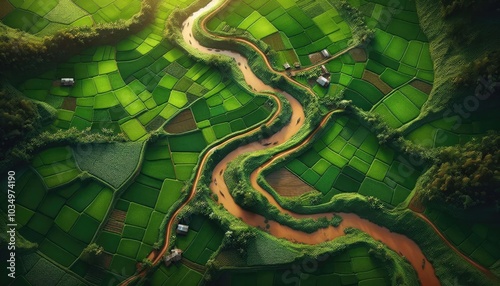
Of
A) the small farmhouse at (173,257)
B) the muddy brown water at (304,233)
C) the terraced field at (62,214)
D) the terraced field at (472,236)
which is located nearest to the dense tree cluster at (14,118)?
the terraced field at (62,214)

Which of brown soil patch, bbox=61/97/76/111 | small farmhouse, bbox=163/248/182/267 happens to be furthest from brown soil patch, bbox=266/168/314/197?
brown soil patch, bbox=61/97/76/111

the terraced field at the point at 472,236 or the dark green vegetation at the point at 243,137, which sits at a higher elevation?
the dark green vegetation at the point at 243,137

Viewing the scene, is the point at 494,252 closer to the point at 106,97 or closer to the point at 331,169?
the point at 331,169

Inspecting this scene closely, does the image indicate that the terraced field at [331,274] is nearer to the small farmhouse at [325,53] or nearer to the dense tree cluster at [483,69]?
the dense tree cluster at [483,69]

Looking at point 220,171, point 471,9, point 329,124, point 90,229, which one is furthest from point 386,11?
point 90,229

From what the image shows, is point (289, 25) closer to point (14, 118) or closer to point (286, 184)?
point (286, 184)

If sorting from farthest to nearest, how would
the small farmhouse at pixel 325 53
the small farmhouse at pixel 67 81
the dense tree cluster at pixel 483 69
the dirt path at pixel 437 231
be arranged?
1. the small farmhouse at pixel 325 53
2. the small farmhouse at pixel 67 81
3. the dense tree cluster at pixel 483 69
4. the dirt path at pixel 437 231

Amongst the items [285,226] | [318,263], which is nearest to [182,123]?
[285,226]
